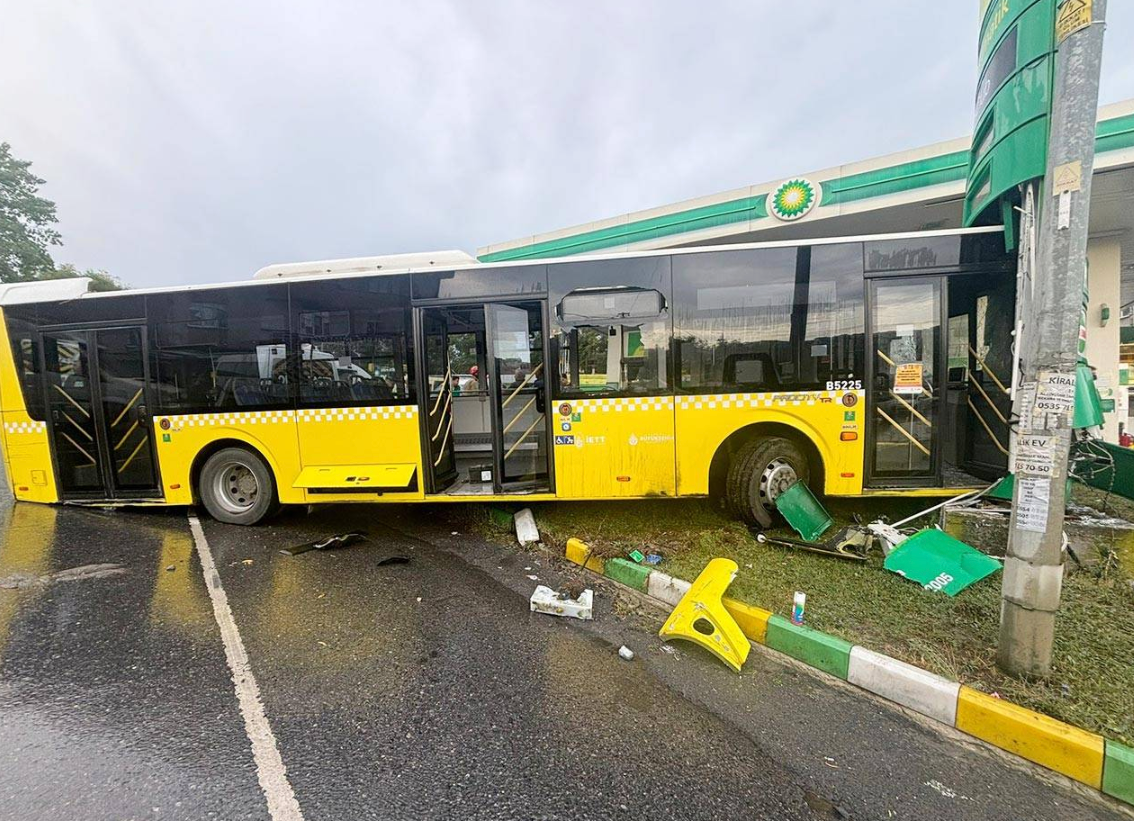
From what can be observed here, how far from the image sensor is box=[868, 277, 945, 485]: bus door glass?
4.93 meters

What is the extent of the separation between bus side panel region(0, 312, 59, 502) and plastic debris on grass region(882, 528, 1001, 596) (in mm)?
10063

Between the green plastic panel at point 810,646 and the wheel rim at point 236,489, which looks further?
the wheel rim at point 236,489

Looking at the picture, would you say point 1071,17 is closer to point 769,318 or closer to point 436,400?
point 769,318

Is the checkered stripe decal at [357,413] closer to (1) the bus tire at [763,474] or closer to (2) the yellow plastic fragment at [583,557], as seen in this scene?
(2) the yellow plastic fragment at [583,557]

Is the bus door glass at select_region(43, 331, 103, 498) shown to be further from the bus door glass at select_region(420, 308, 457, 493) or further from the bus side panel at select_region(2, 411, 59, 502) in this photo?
the bus door glass at select_region(420, 308, 457, 493)

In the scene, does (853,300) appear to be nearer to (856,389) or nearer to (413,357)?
(856,389)

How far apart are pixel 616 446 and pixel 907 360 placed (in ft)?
10.0

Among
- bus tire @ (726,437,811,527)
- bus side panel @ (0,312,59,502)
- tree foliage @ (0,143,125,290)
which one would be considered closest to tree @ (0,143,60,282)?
tree foliage @ (0,143,125,290)

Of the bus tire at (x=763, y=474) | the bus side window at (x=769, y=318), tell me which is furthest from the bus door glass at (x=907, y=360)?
the bus tire at (x=763, y=474)

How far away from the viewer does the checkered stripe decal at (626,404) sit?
5.19 m

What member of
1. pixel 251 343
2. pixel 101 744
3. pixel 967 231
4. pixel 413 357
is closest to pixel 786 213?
pixel 967 231

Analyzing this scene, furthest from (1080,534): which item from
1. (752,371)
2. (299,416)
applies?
(299,416)

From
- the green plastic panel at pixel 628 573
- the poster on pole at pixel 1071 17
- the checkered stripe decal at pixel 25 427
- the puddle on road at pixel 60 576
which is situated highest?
the poster on pole at pixel 1071 17

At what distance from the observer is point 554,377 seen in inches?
209
